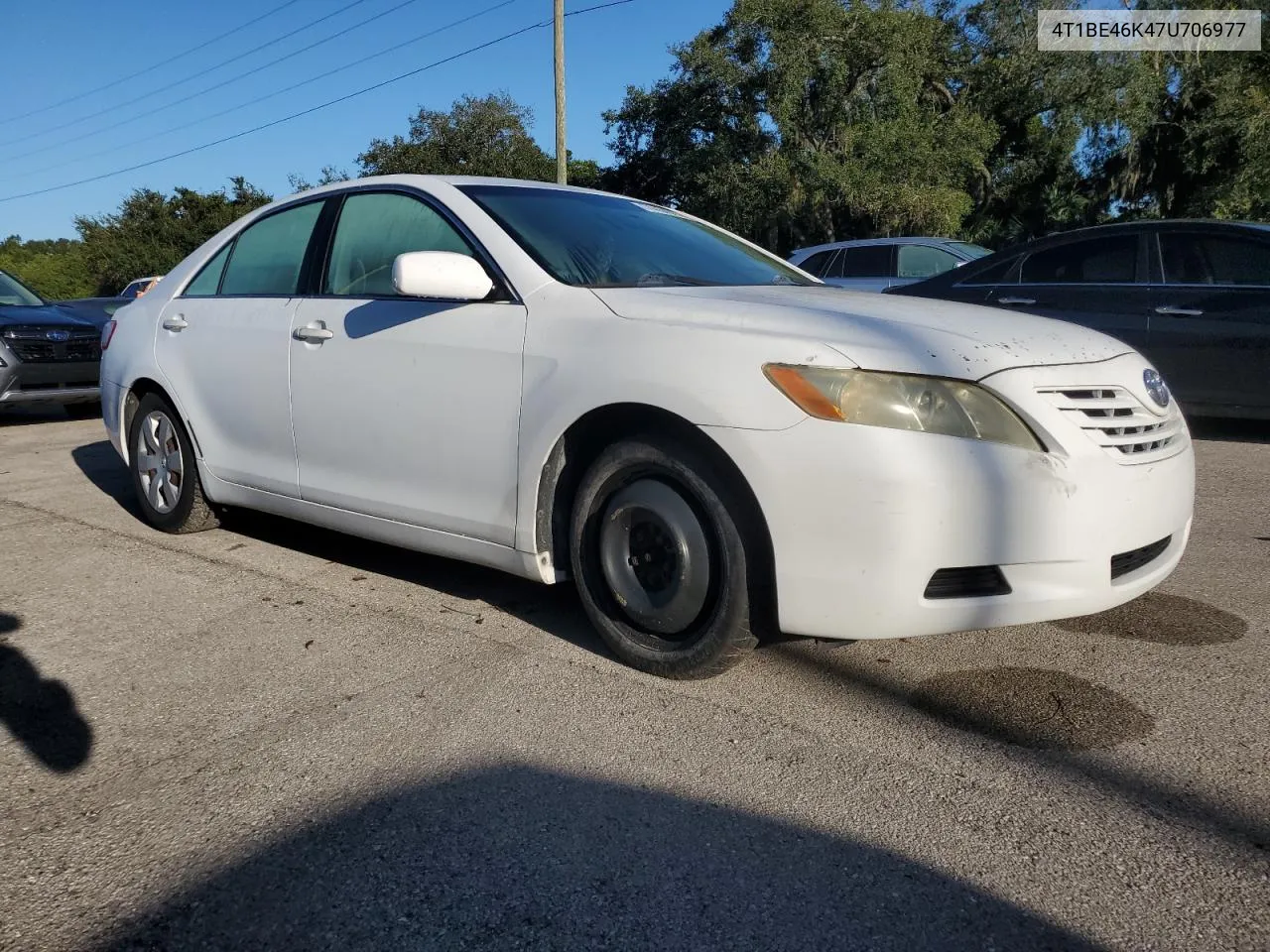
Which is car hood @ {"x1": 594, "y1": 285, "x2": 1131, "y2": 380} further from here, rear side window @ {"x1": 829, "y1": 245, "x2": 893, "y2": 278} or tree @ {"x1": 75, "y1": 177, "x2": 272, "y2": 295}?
tree @ {"x1": 75, "y1": 177, "x2": 272, "y2": 295}

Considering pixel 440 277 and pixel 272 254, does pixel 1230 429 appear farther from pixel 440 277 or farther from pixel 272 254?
pixel 272 254

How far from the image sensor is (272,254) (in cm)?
429

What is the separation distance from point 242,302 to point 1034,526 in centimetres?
331

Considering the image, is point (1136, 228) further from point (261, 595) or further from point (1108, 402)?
point (261, 595)

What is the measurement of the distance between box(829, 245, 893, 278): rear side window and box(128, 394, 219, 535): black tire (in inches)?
316

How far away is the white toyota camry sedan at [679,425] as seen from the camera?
252 cm

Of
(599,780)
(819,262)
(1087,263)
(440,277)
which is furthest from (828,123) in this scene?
(599,780)

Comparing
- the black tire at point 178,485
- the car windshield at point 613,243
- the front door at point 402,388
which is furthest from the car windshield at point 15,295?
the car windshield at point 613,243

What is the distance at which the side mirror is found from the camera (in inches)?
123

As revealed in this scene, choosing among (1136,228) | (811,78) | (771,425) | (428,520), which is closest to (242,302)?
(428,520)

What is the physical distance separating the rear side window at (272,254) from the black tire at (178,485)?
70cm

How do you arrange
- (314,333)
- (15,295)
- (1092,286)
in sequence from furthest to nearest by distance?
(15,295) < (1092,286) < (314,333)

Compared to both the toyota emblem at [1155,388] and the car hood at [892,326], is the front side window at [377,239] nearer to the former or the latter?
the car hood at [892,326]

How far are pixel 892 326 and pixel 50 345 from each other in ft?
27.9
